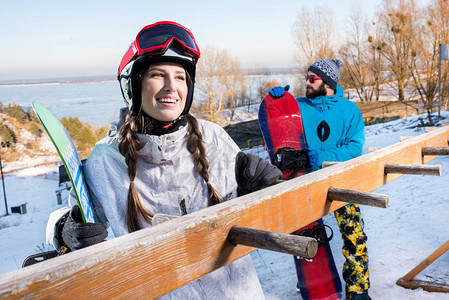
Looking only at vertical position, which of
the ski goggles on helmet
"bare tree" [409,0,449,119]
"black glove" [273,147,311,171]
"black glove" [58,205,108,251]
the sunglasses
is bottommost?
"black glove" [273,147,311,171]

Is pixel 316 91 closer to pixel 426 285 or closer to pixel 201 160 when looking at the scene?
pixel 426 285

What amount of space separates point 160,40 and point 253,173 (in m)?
0.67

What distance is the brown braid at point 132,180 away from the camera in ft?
4.64

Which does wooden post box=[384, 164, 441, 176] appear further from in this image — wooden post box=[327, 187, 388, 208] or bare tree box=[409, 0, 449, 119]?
bare tree box=[409, 0, 449, 119]

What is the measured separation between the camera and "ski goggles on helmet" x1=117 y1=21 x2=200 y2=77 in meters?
1.43

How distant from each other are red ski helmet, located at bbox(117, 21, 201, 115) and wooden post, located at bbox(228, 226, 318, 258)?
66 centimetres

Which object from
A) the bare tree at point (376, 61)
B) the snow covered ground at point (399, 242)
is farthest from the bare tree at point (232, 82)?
the snow covered ground at point (399, 242)

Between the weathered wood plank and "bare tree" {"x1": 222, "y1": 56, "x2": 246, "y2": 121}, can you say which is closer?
the weathered wood plank

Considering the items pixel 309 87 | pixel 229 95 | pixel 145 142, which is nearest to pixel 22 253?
pixel 309 87

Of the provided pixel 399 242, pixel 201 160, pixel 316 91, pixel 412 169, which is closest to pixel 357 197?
pixel 412 169

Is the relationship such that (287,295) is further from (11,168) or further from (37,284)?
(11,168)

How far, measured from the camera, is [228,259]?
1080mm

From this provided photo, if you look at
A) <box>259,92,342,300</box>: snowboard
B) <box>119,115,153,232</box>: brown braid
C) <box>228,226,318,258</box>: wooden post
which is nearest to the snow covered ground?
<box>259,92,342,300</box>: snowboard

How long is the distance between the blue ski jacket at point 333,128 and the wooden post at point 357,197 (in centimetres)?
154
